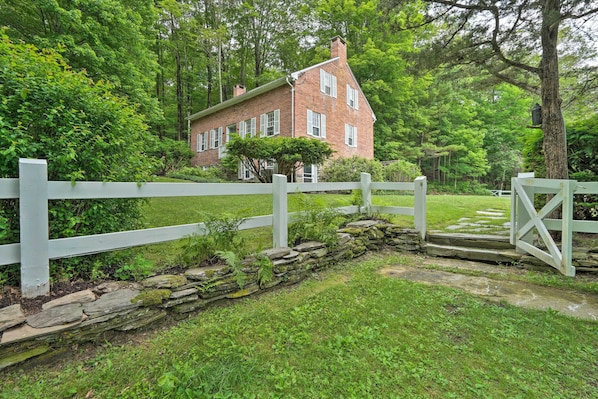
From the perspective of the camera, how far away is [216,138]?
19203 millimetres

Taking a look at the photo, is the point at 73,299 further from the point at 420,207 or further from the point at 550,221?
the point at 550,221

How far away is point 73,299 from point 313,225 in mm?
2682

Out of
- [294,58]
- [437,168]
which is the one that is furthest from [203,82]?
[437,168]

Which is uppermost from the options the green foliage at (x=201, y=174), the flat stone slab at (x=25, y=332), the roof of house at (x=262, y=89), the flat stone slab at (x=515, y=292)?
the roof of house at (x=262, y=89)

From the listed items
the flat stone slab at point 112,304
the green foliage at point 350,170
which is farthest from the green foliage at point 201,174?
the flat stone slab at point 112,304

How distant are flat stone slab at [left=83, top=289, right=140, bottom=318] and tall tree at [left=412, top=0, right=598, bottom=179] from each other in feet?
18.7

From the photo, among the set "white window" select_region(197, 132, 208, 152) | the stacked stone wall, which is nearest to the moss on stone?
the stacked stone wall

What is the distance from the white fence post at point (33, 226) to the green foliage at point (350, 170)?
1204cm

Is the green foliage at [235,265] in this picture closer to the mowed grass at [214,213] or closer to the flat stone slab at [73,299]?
the mowed grass at [214,213]

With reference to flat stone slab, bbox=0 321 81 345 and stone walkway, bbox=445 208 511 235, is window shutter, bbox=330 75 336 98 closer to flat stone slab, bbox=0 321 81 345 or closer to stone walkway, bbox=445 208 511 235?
stone walkway, bbox=445 208 511 235

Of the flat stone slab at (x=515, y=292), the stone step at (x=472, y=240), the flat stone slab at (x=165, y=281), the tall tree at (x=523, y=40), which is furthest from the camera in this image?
the stone step at (x=472, y=240)

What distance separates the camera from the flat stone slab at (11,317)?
169 centimetres

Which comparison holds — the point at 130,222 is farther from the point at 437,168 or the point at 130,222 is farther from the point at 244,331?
the point at 437,168

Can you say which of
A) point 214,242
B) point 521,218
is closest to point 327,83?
point 521,218
